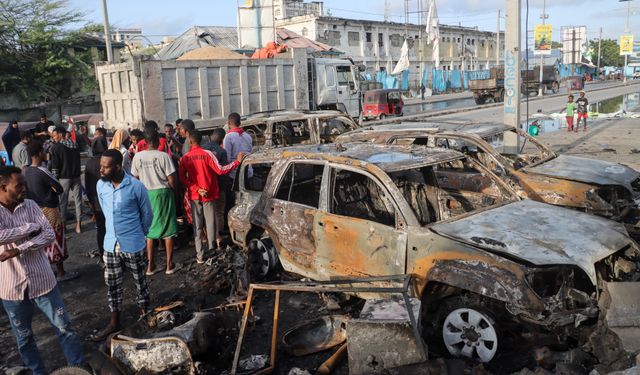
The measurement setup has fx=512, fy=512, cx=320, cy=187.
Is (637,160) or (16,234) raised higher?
(16,234)

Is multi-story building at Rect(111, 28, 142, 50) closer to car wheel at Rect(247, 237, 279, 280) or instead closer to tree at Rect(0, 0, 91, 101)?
tree at Rect(0, 0, 91, 101)

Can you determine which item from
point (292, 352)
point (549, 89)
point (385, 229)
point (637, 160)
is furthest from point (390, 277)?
point (549, 89)

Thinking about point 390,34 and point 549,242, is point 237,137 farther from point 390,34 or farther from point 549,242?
point 390,34

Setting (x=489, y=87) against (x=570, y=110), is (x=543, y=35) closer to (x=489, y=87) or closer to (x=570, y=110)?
(x=489, y=87)

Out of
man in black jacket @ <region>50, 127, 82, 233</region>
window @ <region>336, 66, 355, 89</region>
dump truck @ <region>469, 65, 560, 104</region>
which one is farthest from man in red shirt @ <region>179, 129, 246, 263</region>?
dump truck @ <region>469, 65, 560, 104</region>

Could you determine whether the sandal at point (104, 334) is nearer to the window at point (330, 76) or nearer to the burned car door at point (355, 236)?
the burned car door at point (355, 236)

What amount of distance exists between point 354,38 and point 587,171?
4749 centimetres

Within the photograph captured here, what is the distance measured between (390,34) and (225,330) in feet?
182

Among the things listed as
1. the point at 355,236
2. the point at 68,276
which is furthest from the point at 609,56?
the point at 68,276

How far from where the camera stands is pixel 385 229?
4359 millimetres

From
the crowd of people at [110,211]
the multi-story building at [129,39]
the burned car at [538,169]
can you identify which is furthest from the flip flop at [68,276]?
the multi-story building at [129,39]

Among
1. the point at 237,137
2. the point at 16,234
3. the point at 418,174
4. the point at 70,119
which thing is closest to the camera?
the point at 16,234

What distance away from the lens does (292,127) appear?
1121 cm

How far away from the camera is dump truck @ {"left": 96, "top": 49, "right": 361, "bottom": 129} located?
11.7 meters
